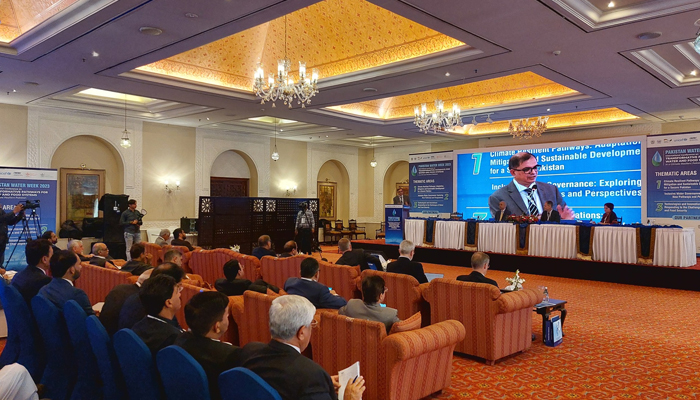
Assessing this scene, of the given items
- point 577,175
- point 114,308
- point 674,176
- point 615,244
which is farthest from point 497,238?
point 114,308

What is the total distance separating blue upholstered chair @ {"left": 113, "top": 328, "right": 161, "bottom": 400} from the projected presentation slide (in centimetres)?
1206

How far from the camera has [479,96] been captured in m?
11.4

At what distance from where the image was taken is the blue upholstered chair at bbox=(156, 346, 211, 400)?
209 cm

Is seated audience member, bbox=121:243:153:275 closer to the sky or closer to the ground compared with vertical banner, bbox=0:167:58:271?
closer to the ground

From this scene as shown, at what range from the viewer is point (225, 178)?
596 inches

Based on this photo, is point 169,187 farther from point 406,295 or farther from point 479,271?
point 479,271

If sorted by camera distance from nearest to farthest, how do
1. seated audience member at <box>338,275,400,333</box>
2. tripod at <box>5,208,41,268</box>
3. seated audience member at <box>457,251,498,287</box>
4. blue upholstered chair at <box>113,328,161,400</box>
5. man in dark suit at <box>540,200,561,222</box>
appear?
blue upholstered chair at <box>113,328,161,400</box> → seated audience member at <box>338,275,400,333</box> → seated audience member at <box>457,251,498,287</box> → tripod at <box>5,208,41,268</box> → man in dark suit at <box>540,200,561,222</box>

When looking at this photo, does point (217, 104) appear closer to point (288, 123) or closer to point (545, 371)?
point (288, 123)

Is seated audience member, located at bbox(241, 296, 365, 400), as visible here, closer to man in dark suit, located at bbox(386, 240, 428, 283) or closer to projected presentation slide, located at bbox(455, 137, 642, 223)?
man in dark suit, located at bbox(386, 240, 428, 283)

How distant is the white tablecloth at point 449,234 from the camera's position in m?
11.6

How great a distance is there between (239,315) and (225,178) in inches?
448

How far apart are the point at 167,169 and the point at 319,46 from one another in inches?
256

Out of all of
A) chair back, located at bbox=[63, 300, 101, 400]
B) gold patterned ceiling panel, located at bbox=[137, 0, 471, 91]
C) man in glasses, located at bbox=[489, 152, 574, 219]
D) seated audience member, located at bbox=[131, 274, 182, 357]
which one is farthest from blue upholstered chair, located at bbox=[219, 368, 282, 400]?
man in glasses, located at bbox=[489, 152, 574, 219]

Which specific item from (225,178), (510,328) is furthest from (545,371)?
(225,178)
